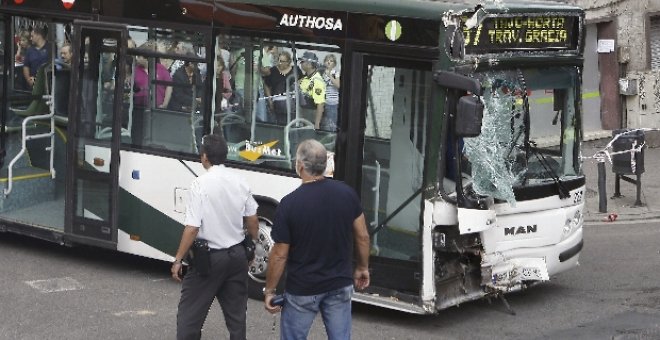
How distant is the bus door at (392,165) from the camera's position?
10430mm

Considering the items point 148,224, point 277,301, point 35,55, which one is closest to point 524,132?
point 148,224

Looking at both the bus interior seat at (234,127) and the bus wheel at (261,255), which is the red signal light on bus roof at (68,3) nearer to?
the bus interior seat at (234,127)

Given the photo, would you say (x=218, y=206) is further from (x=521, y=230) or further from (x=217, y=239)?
(x=521, y=230)

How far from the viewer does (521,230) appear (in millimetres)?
10906

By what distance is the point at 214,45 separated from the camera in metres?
11.5

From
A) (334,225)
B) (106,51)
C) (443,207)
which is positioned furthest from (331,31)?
(334,225)

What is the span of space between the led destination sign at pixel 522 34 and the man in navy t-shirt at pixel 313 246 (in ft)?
9.96

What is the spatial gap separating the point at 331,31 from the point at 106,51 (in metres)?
2.64

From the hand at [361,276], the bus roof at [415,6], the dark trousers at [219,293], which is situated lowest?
the dark trousers at [219,293]

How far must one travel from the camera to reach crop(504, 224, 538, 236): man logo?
424 inches

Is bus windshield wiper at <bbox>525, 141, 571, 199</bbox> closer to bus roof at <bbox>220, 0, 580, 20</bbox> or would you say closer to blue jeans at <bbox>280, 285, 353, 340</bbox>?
bus roof at <bbox>220, 0, 580, 20</bbox>

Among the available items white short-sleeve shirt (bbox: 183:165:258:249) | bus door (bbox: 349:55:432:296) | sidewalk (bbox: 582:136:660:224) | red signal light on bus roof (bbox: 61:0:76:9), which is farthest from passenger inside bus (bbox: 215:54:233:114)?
sidewalk (bbox: 582:136:660:224)

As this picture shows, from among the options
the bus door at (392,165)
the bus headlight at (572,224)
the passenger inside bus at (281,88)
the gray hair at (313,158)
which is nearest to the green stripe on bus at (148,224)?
the passenger inside bus at (281,88)

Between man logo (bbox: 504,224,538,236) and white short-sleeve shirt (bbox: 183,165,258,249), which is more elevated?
white short-sleeve shirt (bbox: 183,165,258,249)
